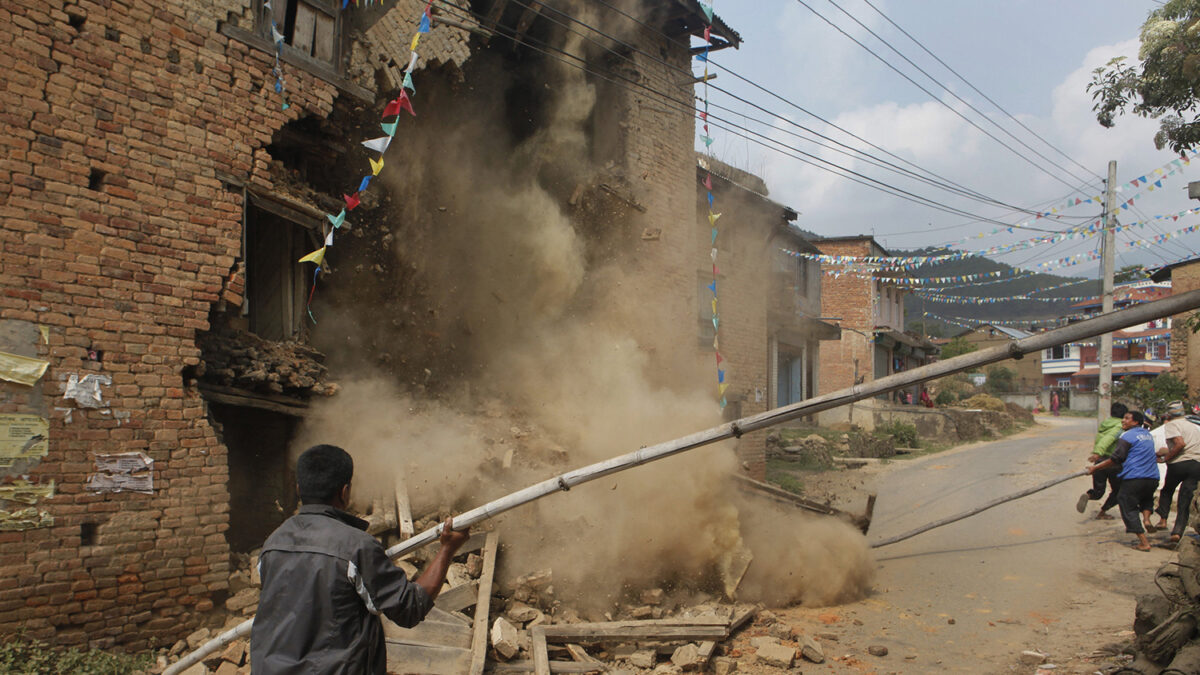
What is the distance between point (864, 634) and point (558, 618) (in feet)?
10.6

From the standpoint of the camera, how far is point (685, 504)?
827 cm

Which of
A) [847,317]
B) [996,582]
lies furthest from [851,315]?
[996,582]

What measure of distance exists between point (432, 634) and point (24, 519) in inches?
131

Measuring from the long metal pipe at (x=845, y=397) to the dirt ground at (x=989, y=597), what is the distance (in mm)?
2716

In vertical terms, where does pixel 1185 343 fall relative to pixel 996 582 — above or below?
above

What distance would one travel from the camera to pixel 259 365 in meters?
7.33

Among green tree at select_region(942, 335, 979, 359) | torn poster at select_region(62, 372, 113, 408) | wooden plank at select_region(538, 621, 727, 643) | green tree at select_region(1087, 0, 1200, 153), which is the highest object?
green tree at select_region(1087, 0, 1200, 153)

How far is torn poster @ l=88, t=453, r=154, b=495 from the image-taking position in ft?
19.9

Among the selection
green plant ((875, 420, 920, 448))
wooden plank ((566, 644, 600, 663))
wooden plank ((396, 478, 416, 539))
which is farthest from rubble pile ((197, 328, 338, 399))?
green plant ((875, 420, 920, 448))

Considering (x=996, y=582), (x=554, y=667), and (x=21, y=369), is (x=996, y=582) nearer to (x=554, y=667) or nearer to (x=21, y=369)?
(x=554, y=667)

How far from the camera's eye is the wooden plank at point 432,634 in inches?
228

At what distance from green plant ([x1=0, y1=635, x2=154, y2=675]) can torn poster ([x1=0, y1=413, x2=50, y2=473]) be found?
1.34 m

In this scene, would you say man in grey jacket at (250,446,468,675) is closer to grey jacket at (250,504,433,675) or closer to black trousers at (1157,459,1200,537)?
grey jacket at (250,504,433,675)

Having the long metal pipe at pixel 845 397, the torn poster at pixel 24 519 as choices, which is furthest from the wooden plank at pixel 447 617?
the torn poster at pixel 24 519
